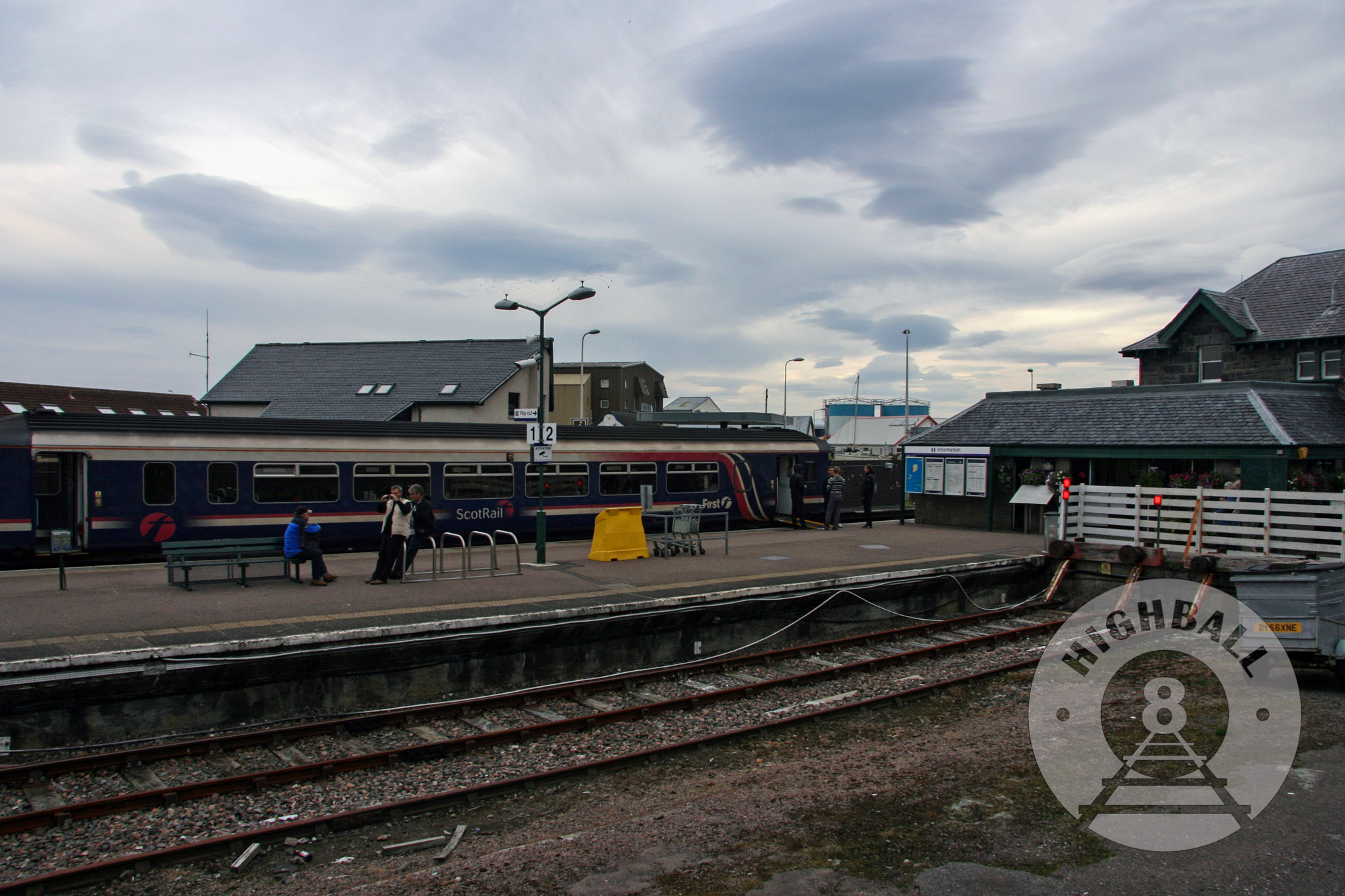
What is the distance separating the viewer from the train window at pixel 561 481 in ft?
65.9

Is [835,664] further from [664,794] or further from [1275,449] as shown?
[1275,449]

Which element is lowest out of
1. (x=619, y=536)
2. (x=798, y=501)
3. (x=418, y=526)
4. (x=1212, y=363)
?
(x=619, y=536)

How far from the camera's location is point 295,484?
17.4m

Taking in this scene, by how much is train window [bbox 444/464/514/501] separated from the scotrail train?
0.10 feet

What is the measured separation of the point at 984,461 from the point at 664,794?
695 inches

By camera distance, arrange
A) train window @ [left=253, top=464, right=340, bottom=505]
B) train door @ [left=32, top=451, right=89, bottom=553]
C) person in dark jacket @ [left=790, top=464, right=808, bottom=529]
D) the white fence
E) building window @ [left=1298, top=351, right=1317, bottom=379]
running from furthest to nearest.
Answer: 1. building window @ [left=1298, top=351, right=1317, bottom=379]
2. person in dark jacket @ [left=790, top=464, right=808, bottom=529]
3. train window @ [left=253, top=464, right=340, bottom=505]
4. train door @ [left=32, top=451, right=89, bottom=553]
5. the white fence

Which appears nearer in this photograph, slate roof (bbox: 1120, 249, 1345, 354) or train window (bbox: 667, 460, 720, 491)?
train window (bbox: 667, 460, 720, 491)

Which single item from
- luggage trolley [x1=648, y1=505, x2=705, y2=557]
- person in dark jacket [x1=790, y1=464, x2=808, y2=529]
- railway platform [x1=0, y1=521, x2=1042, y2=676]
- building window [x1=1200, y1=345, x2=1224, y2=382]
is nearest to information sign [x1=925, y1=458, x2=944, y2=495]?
person in dark jacket [x1=790, y1=464, x2=808, y2=529]

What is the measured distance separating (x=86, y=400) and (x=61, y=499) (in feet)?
148

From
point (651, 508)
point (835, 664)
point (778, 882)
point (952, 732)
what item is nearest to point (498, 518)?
point (651, 508)

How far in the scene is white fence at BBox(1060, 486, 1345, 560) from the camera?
1471cm

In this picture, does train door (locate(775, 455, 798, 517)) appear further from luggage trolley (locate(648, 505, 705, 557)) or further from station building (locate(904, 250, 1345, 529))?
luggage trolley (locate(648, 505, 705, 557))

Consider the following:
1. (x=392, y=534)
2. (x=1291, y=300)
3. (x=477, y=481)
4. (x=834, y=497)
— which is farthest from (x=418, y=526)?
(x=1291, y=300)

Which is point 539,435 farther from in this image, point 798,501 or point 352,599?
point 798,501
